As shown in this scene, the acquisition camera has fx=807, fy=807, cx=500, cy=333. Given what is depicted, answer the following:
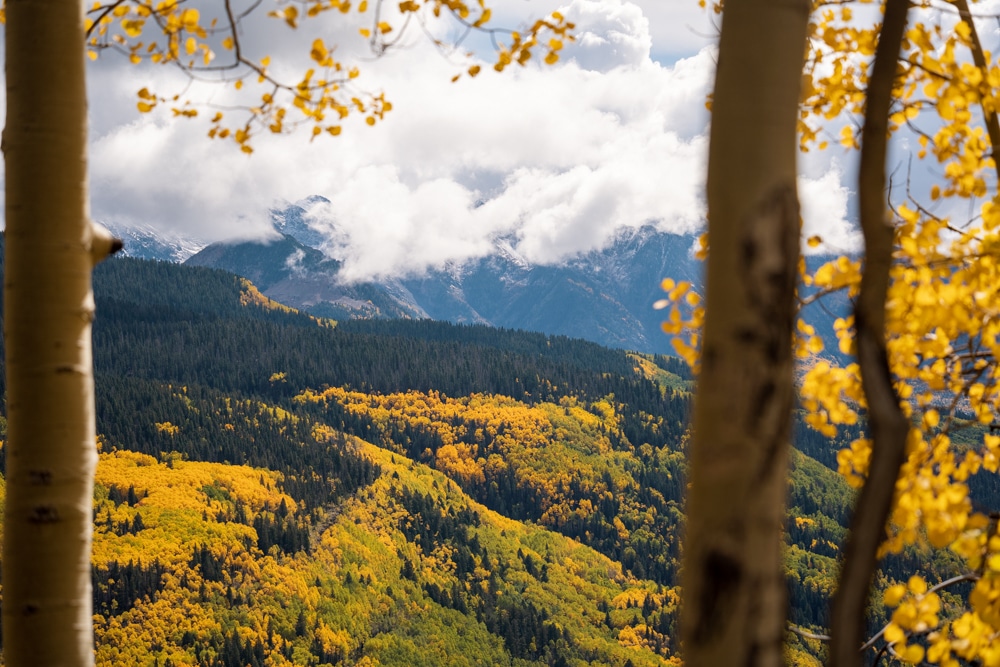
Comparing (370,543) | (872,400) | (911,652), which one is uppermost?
(872,400)

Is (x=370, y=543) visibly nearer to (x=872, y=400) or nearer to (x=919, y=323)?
(x=919, y=323)

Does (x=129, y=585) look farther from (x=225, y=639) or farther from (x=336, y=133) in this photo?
(x=336, y=133)

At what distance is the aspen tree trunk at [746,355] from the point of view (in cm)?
157

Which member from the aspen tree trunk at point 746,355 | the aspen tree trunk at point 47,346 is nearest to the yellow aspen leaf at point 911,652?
the aspen tree trunk at point 746,355

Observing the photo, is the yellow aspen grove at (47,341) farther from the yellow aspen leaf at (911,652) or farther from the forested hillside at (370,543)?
the forested hillside at (370,543)

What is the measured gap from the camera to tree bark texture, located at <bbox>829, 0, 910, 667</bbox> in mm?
1587

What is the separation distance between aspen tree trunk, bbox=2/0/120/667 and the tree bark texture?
241cm

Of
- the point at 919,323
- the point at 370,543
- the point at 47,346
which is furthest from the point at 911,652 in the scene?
the point at 370,543

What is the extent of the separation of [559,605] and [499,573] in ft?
39.7

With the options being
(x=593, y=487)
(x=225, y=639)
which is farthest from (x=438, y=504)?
(x=225, y=639)

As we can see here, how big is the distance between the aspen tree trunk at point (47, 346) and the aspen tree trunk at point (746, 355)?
2.15 m

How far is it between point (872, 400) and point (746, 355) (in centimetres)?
31

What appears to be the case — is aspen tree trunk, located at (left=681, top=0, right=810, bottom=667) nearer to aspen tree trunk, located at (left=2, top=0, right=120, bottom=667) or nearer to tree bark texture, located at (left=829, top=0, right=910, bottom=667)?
tree bark texture, located at (left=829, top=0, right=910, bottom=667)

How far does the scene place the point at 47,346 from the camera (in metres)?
2.71
